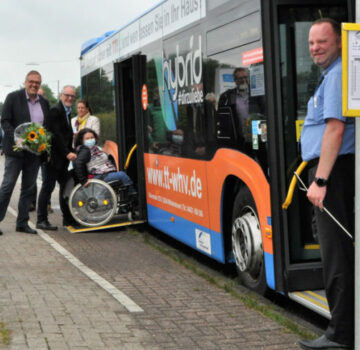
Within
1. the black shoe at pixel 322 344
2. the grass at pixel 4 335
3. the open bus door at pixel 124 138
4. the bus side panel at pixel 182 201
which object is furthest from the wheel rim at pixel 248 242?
the open bus door at pixel 124 138

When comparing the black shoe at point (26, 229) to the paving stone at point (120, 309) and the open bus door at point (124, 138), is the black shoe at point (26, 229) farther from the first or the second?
the paving stone at point (120, 309)

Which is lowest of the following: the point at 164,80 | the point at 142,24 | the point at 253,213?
the point at 253,213

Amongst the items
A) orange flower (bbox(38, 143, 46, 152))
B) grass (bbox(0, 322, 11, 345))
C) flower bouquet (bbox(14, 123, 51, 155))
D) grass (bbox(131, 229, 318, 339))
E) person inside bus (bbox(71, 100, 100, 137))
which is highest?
person inside bus (bbox(71, 100, 100, 137))

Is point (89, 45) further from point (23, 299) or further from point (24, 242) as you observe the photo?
point (23, 299)

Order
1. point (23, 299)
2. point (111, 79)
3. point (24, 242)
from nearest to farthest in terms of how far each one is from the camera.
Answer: point (23, 299)
point (24, 242)
point (111, 79)

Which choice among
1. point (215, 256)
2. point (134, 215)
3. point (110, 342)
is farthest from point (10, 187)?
point (110, 342)

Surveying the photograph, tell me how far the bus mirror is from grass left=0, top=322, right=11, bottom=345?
8.25 ft

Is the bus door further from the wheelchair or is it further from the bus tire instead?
the bus tire

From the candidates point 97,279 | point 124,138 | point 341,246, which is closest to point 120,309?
point 97,279

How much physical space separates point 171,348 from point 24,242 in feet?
16.2

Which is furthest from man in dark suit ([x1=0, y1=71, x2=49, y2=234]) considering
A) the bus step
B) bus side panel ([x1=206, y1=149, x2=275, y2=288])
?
the bus step

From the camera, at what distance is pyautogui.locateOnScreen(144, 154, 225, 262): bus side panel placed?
7.61m

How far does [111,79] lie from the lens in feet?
40.4

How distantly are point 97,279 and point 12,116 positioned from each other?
3.50 m
